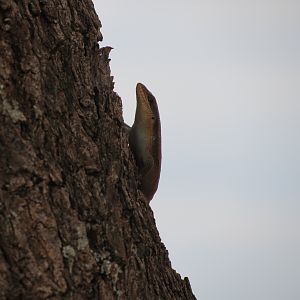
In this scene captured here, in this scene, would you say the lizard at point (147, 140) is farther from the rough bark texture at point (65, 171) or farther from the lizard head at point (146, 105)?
the rough bark texture at point (65, 171)

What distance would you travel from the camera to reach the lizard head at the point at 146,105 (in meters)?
6.59

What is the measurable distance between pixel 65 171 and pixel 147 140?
237 cm

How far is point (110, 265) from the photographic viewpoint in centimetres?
408

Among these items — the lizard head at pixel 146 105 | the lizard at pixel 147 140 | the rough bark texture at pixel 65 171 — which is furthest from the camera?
the lizard head at pixel 146 105

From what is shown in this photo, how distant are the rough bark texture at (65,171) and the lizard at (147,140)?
4.21ft

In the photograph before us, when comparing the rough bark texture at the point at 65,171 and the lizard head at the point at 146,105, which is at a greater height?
the lizard head at the point at 146,105

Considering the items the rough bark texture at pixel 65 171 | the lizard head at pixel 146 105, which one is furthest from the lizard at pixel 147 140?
the rough bark texture at pixel 65 171

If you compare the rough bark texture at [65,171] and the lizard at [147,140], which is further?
the lizard at [147,140]

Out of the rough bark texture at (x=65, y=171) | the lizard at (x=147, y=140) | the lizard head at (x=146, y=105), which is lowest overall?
the rough bark texture at (x=65, y=171)

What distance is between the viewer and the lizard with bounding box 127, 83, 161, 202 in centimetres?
602

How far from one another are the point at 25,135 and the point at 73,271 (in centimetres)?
71

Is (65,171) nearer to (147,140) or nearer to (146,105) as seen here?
(147,140)

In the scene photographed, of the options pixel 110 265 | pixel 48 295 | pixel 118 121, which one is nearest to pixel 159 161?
pixel 118 121

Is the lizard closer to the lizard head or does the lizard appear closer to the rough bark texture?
the lizard head
